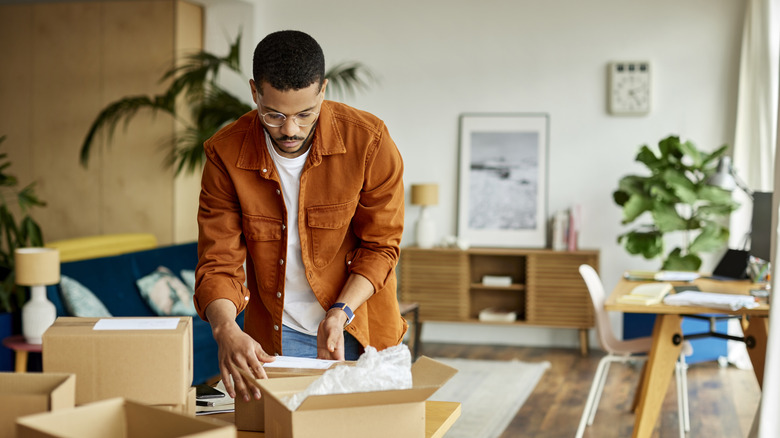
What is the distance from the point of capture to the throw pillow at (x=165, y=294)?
521 cm

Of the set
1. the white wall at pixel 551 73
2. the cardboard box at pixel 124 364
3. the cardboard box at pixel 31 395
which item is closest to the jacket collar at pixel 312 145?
the cardboard box at pixel 124 364

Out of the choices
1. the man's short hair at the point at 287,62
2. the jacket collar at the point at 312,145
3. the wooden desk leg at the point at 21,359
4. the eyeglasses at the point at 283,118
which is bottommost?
the wooden desk leg at the point at 21,359

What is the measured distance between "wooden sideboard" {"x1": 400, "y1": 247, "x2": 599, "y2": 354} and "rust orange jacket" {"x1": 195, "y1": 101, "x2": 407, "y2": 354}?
4605mm

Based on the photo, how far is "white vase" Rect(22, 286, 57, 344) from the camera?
13.7 ft

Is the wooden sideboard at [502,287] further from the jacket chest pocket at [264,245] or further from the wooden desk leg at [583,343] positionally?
the jacket chest pocket at [264,245]

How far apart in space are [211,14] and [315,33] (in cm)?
87

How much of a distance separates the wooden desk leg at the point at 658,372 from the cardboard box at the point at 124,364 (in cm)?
285

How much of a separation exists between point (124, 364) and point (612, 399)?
13.8 ft

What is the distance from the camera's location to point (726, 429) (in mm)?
4508

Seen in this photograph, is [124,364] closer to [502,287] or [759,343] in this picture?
[759,343]

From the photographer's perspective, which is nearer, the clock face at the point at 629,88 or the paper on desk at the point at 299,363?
the paper on desk at the point at 299,363

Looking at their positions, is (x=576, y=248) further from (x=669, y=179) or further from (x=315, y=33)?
(x=315, y=33)

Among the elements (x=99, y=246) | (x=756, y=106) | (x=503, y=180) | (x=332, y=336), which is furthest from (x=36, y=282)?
(x=756, y=106)

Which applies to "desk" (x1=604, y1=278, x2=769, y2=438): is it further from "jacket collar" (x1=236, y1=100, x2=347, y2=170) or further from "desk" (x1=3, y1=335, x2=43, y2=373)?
"desk" (x1=3, y1=335, x2=43, y2=373)
